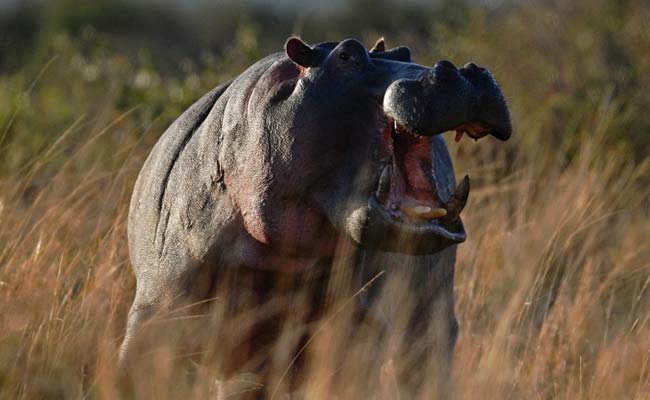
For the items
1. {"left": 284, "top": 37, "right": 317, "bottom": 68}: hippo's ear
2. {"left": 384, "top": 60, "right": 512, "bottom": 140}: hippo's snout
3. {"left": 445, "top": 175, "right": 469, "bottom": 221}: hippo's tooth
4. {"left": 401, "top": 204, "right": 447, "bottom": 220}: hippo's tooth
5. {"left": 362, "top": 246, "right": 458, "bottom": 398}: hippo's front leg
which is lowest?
{"left": 362, "top": 246, "right": 458, "bottom": 398}: hippo's front leg

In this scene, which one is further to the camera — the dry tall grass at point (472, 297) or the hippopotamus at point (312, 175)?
the dry tall grass at point (472, 297)

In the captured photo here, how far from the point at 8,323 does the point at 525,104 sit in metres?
5.91

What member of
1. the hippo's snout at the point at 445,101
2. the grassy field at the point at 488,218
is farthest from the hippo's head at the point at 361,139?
the grassy field at the point at 488,218

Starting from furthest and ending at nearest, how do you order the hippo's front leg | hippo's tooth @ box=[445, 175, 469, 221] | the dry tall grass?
1. the hippo's front leg
2. the dry tall grass
3. hippo's tooth @ box=[445, 175, 469, 221]

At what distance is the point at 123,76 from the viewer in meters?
9.29

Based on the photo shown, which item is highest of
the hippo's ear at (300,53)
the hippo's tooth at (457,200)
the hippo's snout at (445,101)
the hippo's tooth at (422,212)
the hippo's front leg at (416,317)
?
the hippo's ear at (300,53)

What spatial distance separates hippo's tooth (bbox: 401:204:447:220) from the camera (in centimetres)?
404

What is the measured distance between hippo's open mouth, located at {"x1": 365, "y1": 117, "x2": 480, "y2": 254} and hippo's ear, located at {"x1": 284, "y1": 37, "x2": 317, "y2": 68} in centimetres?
33

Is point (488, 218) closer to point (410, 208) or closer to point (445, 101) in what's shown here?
point (410, 208)

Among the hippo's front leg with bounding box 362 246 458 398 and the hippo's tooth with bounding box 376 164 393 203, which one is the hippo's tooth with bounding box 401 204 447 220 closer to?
the hippo's tooth with bounding box 376 164 393 203

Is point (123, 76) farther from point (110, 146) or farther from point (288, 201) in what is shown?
point (288, 201)

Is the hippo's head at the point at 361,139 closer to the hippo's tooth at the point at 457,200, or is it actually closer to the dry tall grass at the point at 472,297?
the hippo's tooth at the point at 457,200

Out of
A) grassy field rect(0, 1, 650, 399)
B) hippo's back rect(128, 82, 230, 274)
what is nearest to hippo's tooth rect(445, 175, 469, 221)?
grassy field rect(0, 1, 650, 399)

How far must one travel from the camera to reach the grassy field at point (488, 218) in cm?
446
